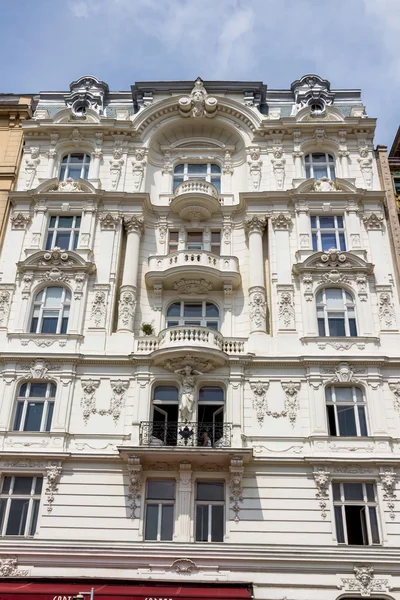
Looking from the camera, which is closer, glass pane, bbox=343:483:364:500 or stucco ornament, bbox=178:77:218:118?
glass pane, bbox=343:483:364:500

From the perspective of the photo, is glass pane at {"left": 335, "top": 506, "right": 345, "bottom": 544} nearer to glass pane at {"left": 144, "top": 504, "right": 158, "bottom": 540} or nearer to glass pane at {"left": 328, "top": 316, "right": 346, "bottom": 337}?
glass pane at {"left": 144, "top": 504, "right": 158, "bottom": 540}

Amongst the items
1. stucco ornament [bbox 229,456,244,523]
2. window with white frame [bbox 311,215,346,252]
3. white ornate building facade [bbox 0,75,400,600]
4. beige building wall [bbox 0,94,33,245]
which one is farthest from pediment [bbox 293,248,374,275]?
beige building wall [bbox 0,94,33,245]

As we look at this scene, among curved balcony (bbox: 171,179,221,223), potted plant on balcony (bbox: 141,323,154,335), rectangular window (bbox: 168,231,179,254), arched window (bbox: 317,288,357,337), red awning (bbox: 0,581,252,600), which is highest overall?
curved balcony (bbox: 171,179,221,223)

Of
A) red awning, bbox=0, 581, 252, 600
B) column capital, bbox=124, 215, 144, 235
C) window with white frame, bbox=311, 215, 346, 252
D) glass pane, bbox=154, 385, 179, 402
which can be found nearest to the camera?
red awning, bbox=0, 581, 252, 600

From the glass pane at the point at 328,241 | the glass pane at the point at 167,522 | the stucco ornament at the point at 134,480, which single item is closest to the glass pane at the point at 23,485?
the stucco ornament at the point at 134,480

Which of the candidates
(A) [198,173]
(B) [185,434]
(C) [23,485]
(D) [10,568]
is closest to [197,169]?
(A) [198,173]

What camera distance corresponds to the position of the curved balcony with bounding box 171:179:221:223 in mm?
29969

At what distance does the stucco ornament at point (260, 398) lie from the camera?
24406mm

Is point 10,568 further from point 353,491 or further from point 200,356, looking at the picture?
point 353,491

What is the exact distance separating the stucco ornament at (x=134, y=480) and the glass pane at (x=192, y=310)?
7566 mm

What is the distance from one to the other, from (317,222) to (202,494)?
14.1 meters

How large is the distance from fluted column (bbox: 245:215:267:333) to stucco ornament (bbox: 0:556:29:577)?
12.7 m

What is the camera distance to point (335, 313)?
26984 millimetres

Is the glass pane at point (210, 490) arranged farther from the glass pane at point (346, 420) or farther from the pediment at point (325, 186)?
the pediment at point (325, 186)
